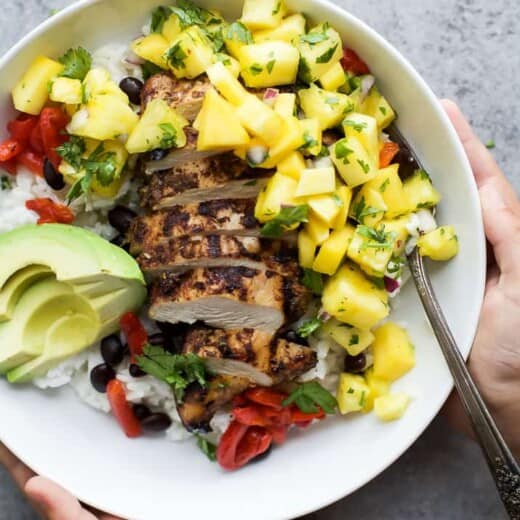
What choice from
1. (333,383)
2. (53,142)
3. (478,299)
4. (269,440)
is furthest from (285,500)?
(53,142)

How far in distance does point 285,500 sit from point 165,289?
98 cm

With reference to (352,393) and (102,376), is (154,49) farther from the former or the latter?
(352,393)

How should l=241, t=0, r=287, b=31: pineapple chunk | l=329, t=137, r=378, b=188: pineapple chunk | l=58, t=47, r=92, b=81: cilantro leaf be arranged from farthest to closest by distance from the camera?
l=58, t=47, r=92, b=81: cilantro leaf < l=241, t=0, r=287, b=31: pineapple chunk < l=329, t=137, r=378, b=188: pineapple chunk

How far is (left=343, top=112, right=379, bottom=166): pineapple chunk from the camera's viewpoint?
2.86m

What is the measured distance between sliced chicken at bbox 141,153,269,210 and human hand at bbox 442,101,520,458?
36.3 inches

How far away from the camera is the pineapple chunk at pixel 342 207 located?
9.24 ft

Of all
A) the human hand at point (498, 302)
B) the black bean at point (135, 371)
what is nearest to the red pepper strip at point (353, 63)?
the human hand at point (498, 302)

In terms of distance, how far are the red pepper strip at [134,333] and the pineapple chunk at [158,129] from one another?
2.28ft

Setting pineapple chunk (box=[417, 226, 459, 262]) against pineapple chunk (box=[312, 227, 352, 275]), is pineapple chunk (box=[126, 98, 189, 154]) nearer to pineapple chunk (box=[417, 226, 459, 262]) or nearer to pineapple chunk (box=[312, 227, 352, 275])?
pineapple chunk (box=[312, 227, 352, 275])

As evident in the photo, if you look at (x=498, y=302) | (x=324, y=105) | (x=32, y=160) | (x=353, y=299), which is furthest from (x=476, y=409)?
(x=32, y=160)

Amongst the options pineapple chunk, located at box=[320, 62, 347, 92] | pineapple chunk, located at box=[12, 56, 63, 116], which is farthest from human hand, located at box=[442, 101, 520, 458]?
pineapple chunk, located at box=[12, 56, 63, 116]

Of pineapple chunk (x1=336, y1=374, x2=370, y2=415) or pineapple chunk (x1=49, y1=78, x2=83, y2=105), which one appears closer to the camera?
pineapple chunk (x1=49, y1=78, x2=83, y2=105)

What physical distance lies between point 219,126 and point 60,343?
3.64 ft

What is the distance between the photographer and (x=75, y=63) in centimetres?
301
